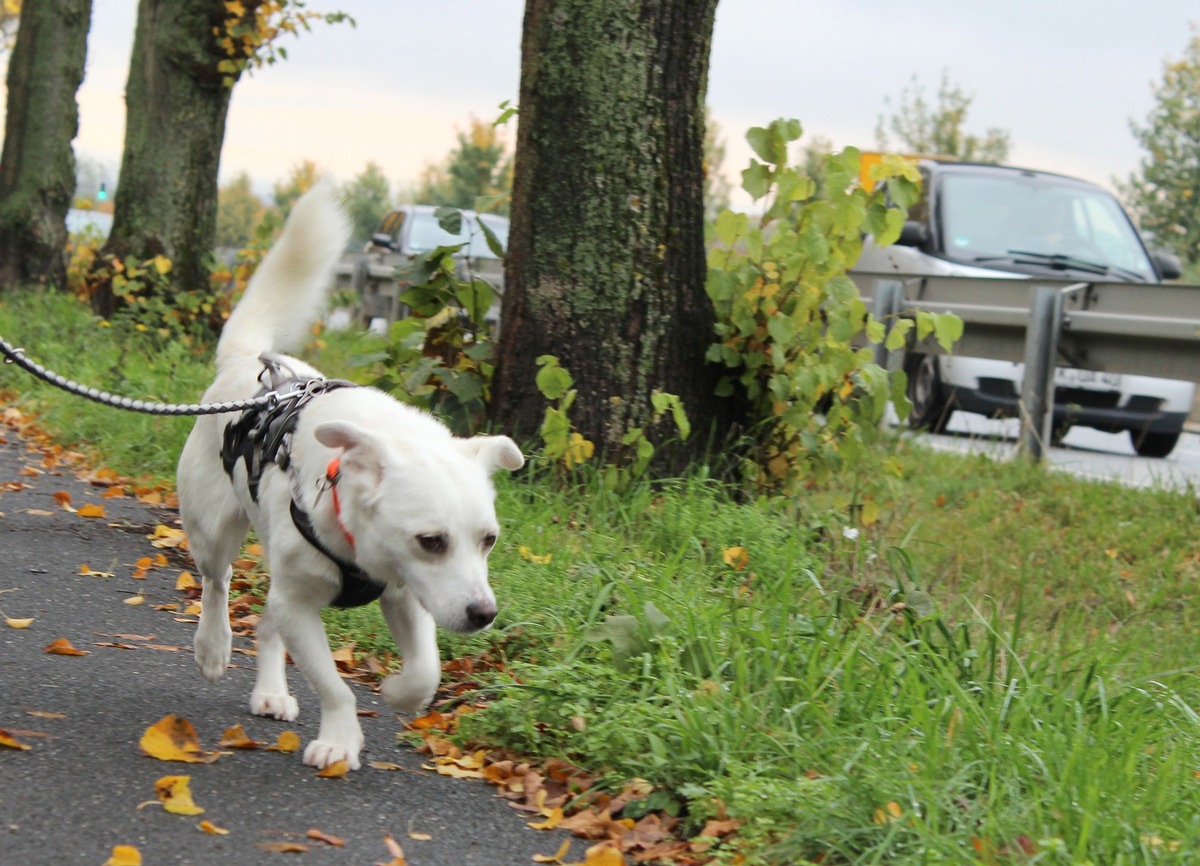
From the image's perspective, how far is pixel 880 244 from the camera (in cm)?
586

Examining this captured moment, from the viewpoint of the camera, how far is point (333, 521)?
340 cm

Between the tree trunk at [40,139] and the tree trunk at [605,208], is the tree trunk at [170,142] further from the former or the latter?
the tree trunk at [605,208]

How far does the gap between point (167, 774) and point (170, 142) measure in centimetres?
936

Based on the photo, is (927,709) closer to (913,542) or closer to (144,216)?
(913,542)

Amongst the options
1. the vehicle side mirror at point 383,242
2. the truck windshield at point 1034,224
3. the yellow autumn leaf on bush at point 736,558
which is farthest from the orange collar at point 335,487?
the vehicle side mirror at point 383,242

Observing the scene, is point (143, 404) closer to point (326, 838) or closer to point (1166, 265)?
point (326, 838)

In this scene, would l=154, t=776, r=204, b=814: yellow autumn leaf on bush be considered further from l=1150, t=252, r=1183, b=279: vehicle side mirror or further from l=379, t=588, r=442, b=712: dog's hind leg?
l=1150, t=252, r=1183, b=279: vehicle side mirror

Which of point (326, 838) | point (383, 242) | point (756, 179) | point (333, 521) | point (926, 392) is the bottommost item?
point (326, 838)

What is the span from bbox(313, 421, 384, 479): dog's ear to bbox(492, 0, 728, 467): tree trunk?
2.68 meters

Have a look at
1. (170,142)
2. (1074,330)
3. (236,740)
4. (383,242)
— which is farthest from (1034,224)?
(383,242)

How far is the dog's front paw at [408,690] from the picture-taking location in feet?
11.4

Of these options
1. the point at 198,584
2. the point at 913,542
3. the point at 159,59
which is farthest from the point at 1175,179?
the point at 198,584

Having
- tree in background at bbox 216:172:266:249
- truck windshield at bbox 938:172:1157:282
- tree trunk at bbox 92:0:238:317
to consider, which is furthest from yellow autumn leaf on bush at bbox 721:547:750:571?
tree in background at bbox 216:172:266:249

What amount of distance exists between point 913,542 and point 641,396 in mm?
1473
